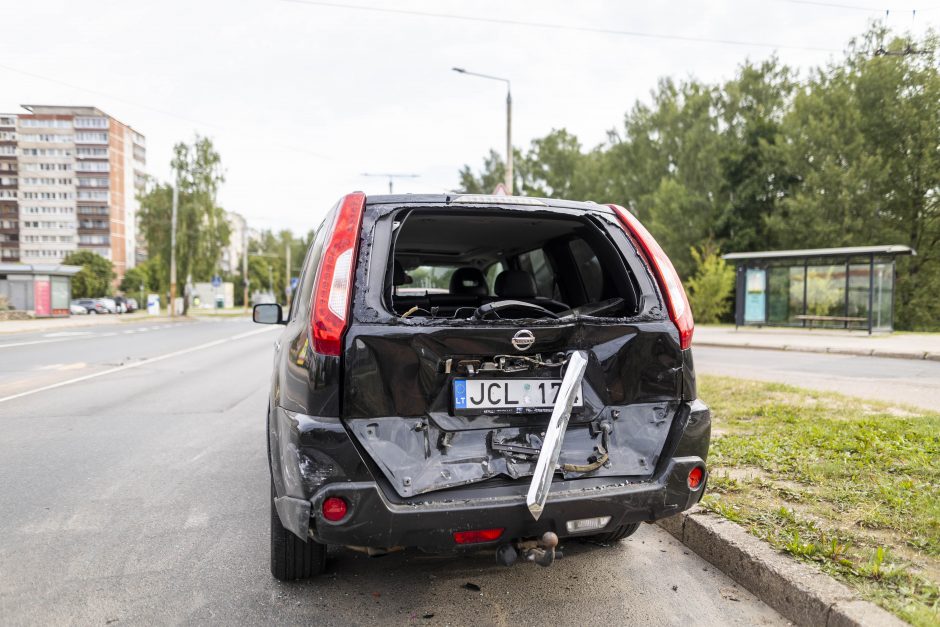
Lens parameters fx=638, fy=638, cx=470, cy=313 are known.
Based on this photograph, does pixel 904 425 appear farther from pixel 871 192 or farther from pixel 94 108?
pixel 94 108

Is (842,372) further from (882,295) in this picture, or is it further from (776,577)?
(882,295)

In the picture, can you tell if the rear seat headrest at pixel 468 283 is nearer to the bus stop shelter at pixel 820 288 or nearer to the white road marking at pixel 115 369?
the white road marking at pixel 115 369

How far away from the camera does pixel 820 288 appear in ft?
70.0

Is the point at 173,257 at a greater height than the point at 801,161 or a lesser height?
lesser

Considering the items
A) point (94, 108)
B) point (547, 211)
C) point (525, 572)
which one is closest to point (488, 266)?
point (547, 211)

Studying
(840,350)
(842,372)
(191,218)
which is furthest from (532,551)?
(191,218)

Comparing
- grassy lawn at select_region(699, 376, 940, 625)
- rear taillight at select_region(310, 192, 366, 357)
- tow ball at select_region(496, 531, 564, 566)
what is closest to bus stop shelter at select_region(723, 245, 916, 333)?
grassy lawn at select_region(699, 376, 940, 625)

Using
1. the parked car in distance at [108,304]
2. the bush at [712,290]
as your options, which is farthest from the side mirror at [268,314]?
the parked car in distance at [108,304]

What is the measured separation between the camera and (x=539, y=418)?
257cm

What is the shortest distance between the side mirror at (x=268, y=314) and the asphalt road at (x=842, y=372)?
4806 millimetres

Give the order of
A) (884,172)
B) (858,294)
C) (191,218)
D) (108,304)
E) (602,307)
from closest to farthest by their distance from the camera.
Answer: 1. (602,307)
2. (858,294)
3. (884,172)
4. (191,218)
5. (108,304)

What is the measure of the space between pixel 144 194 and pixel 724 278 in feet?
128

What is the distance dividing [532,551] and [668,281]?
1319mm

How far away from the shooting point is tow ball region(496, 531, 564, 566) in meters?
2.35
